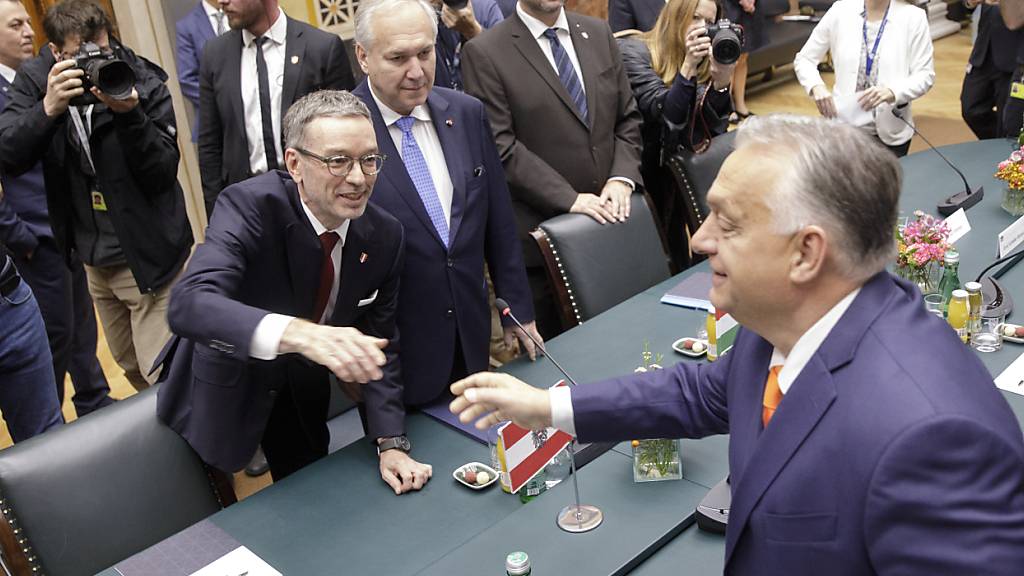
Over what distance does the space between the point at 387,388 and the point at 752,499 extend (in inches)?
48.3

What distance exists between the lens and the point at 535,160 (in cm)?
341

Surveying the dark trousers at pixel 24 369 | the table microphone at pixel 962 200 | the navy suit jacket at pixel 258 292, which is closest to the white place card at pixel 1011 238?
the table microphone at pixel 962 200

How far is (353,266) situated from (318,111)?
376 millimetres

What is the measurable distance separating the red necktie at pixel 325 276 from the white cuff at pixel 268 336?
1.40 ft

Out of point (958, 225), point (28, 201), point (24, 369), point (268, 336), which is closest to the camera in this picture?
point (268, 336)

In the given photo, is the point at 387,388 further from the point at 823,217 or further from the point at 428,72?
the point at 823,217

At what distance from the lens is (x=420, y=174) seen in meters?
2.68

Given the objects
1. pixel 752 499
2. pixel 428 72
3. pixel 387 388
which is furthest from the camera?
pixel 428 72

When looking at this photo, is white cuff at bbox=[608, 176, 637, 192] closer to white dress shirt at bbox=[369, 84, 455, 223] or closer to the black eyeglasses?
white dress shirt at bbox=[369, 84, 455, 223]

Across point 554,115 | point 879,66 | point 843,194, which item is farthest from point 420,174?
point 879,66

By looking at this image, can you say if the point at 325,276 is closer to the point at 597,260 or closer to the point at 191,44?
the point at 597,260

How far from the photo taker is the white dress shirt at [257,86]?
3588 mm

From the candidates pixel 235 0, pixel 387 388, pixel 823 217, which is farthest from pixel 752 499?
pixel 235 0

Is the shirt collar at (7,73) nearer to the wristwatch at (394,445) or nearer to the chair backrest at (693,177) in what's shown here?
the wristwatch at (394,445)
